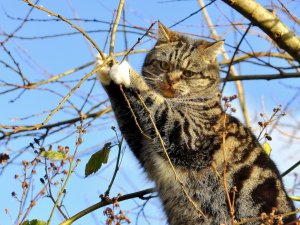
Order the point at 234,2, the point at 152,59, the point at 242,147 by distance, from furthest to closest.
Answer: the point at 152,59, the point at 242,147, the point at 234,2

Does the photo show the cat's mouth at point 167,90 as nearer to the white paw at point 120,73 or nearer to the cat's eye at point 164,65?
the cat's eye at point 164,65

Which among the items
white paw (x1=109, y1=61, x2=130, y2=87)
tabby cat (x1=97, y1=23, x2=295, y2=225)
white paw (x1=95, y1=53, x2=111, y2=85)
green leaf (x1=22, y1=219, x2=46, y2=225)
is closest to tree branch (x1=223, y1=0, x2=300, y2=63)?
tabby cat (x1=97, y1=23, x2=295, y2=225)

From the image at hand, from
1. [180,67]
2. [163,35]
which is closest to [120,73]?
[180,67]

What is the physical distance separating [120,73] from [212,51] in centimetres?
141

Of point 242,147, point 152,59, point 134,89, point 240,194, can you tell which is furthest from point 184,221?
point 152,59

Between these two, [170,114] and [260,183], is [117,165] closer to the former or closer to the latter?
[170,114]

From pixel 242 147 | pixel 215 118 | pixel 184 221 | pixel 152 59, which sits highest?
pixel 152 59

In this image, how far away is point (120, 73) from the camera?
13.1ft

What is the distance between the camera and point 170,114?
4309 mm

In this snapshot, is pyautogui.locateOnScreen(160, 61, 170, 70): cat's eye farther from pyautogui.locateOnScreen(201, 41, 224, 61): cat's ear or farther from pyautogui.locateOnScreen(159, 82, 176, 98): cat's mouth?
pyautogui.locateOnScreen(201, 41, 224, 61): cat's ear

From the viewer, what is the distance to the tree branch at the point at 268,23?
388 centimetres

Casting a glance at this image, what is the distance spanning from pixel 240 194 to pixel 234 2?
1428 millimetres

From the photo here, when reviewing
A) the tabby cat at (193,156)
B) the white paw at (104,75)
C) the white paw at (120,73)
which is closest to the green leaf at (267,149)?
the tabby cat at (193,156)

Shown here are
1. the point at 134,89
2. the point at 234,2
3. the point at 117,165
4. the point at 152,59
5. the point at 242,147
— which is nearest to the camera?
the point at 117,165
